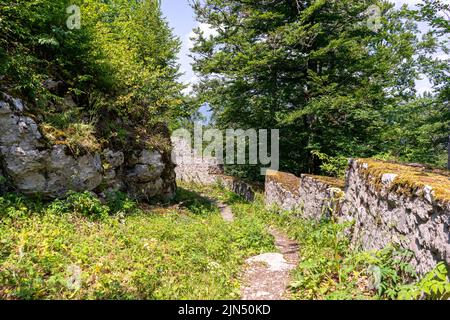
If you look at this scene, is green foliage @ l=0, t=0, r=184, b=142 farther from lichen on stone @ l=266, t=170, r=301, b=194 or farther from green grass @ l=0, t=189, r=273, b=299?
lichen on stone @ l=266, t=170, r=301, b=194

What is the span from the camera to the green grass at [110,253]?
400 cm

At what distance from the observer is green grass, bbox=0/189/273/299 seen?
4.00 m

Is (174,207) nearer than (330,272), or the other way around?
(330,272)

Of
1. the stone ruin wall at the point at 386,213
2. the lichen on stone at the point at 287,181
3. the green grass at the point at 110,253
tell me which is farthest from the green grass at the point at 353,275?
the lichen on stone at the point at 287,181

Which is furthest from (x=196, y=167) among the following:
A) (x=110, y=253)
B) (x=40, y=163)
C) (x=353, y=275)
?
(x=353, y=275)

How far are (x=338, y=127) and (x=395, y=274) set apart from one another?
35.5ft

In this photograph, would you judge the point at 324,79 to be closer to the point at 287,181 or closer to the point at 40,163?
the point at 287,181

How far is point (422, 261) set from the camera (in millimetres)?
3240

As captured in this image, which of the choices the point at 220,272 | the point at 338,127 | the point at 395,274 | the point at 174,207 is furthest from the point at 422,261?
the point at 338,127

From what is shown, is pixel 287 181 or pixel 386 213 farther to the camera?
pixel 287 181

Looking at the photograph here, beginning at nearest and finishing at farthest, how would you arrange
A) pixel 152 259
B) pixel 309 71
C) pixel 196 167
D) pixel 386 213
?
pixel 386 213 → pixel 152 259 → pixel 309 71 → pixel 196 167

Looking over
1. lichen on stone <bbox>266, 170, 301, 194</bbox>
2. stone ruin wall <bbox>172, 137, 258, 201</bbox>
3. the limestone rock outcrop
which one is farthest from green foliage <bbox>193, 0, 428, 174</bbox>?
the limestone rock outcrop

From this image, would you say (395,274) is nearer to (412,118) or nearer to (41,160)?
(41,160)

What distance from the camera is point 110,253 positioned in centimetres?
522
